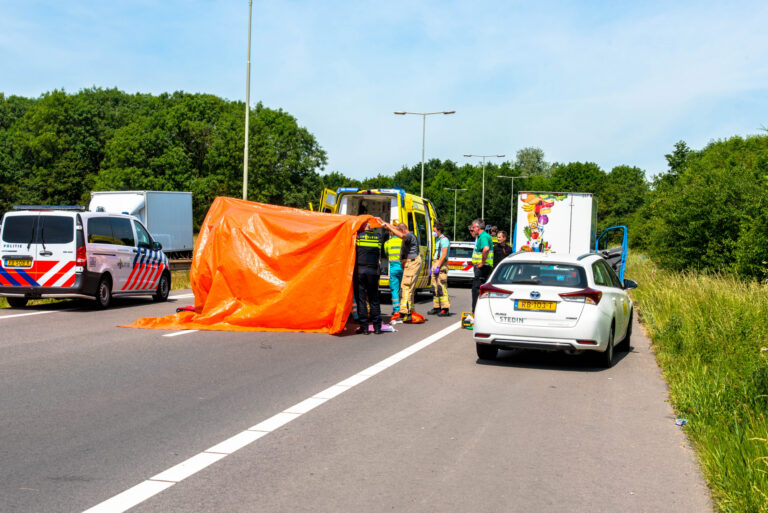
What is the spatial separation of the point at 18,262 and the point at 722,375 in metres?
12.6

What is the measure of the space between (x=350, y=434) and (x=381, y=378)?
8.48ft

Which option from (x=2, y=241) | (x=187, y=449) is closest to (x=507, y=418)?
(x=187, y=449)

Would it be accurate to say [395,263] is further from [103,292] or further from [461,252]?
[461,252]

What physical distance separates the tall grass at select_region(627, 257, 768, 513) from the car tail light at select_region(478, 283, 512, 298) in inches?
81.6

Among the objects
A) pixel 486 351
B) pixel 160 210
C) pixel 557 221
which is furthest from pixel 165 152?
pixel 486 351

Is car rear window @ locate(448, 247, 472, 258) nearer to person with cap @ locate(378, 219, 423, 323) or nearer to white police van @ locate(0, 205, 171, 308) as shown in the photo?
person with cap @ locate(378, 219, 423, 323)

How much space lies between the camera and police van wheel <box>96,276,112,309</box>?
15996mm

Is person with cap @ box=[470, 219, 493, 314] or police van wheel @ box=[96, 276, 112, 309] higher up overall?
person with cap @ box=[470, 219, 493, 314]

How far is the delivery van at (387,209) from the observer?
58.5 ft

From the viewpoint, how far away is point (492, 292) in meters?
10.1

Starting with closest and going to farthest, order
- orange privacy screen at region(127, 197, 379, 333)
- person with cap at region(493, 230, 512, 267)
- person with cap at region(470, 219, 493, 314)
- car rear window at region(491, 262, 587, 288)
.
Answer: car rear window at region(491, 262, 587, 288), orange privacy screen at region(127, 197, 379, 333), person with cap at region(470, 219, 493, 314), person with cap at region(493, 230, 512, 267)

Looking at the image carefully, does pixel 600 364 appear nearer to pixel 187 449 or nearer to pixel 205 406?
pixel 205 406

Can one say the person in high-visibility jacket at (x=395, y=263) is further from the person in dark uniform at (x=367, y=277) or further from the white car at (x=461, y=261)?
the white car at (x=461, y=261)

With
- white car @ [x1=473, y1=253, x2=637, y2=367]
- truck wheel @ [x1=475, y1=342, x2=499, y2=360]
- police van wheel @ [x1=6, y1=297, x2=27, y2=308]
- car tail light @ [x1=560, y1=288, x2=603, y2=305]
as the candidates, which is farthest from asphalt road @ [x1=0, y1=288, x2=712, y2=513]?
police van wheel @ [x1=6, y1=297, x2=27, y2=308]
